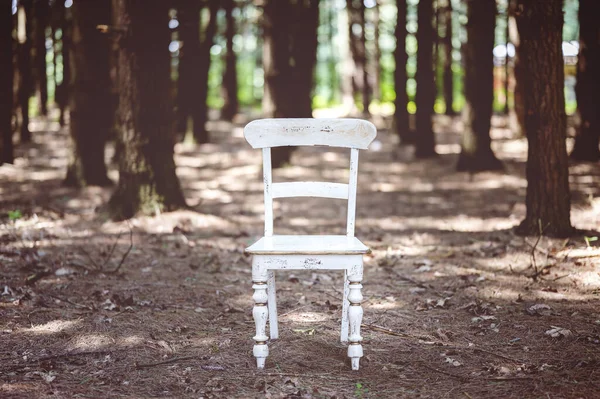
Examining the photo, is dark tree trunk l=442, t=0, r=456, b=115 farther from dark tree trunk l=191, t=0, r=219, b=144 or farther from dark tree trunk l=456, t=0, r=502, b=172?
dark tree trunk l=191, t=0, r=219, b=144

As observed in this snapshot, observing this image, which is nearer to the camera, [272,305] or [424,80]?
[272,305]

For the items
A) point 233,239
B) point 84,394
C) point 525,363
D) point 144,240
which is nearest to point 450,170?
point 233,239

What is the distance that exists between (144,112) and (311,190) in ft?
14.9

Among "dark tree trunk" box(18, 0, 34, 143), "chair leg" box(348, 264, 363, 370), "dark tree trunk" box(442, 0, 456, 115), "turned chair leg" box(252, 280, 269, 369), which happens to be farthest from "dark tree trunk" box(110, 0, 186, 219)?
"dark tree trunk" box(442, 0, 456, 115)

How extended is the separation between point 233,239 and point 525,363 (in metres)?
4.72

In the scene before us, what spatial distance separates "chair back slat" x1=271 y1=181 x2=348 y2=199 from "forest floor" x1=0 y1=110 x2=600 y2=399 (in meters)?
1.02

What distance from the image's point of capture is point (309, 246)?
149 inches

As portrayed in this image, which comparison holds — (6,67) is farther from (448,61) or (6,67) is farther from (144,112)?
(448,61)

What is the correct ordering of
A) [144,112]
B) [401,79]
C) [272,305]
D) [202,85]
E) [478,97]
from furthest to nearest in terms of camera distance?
[202,85] → [401,79] → [478,97] → [144,112] → [272,305]

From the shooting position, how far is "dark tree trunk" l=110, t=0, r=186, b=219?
807 cm

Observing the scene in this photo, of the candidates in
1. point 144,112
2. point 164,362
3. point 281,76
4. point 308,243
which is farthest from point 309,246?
point 281,76

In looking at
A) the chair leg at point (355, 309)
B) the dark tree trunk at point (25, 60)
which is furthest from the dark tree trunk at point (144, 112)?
the dark tree trunk at point (25, 60)

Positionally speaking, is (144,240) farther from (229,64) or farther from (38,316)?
(229,64)

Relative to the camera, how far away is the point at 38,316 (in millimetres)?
4738
